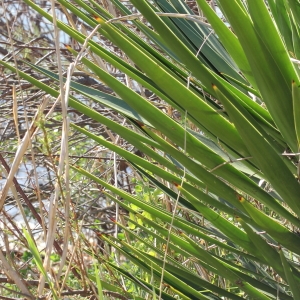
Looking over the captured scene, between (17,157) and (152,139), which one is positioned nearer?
(17,157)

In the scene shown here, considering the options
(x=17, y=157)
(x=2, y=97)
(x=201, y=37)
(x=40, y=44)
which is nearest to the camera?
(x=17, y=157)

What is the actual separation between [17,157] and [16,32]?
3.07m

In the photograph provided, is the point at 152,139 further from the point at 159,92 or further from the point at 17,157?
the point at 17,157

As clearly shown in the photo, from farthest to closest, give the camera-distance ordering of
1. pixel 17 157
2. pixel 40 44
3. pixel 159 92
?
pixel 40 44 < pixel 159 92 < pixel 17 157

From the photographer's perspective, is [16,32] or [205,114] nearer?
[205,114]

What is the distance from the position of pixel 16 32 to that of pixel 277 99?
3.25 meters

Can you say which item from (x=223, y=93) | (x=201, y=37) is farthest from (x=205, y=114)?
(x=201, y=37)

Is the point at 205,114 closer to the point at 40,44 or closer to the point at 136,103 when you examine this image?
the point at 136,103

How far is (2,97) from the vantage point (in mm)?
2818

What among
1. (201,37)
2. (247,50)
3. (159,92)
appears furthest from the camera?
(201,37)

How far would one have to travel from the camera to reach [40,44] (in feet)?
12.0

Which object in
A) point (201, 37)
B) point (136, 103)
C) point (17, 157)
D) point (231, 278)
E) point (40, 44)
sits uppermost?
point (40, 44)

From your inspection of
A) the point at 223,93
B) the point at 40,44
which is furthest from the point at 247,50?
the point at 40,44

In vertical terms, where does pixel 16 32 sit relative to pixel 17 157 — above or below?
above
